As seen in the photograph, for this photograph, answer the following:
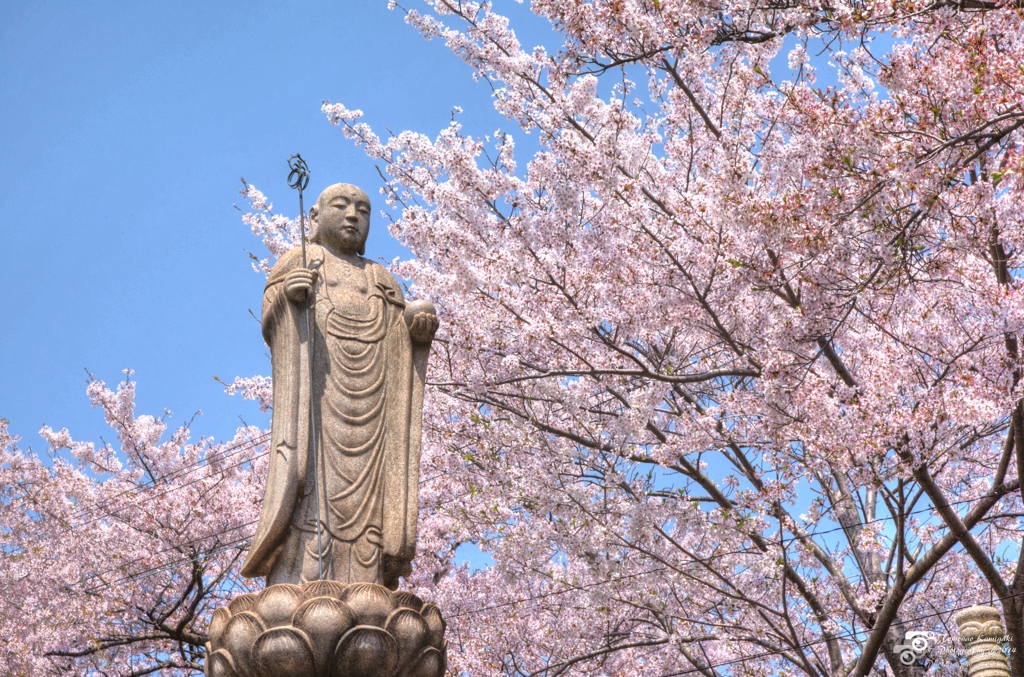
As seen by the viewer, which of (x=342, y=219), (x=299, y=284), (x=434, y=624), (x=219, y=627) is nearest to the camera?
(x=219, y=627)

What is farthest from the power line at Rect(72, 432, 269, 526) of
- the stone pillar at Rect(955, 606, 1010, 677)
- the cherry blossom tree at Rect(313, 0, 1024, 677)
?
the stone pillar at Rect(955, 606, 1010, 677)

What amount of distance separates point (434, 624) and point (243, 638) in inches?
36.2

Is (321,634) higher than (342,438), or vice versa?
(342,438)

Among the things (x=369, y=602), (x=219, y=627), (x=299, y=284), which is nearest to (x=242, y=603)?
(x=219, y=627)

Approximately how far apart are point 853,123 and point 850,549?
3888 mm

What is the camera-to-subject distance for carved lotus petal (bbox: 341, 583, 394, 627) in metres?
5.37

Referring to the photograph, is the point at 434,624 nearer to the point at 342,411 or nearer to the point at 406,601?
the point at 406,601

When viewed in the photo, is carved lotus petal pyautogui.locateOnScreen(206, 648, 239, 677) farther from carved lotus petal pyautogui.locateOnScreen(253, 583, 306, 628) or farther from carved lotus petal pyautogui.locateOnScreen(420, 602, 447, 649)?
carved lotus petal pyautogui.locateOnScreen(420, 602, 447, 649)

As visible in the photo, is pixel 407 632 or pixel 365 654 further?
pixel 407 632

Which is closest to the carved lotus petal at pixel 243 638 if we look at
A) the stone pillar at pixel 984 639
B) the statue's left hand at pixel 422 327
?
the statue's left hand at pixel 422 327

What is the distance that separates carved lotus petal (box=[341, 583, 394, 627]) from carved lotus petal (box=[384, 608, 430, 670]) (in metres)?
0.04

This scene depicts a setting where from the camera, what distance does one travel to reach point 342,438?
6.16 meters

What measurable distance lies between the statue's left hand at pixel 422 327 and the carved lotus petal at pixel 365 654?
1889mm

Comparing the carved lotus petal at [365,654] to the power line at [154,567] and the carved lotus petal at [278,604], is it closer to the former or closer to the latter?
the carved lotus petal at [278,604]
